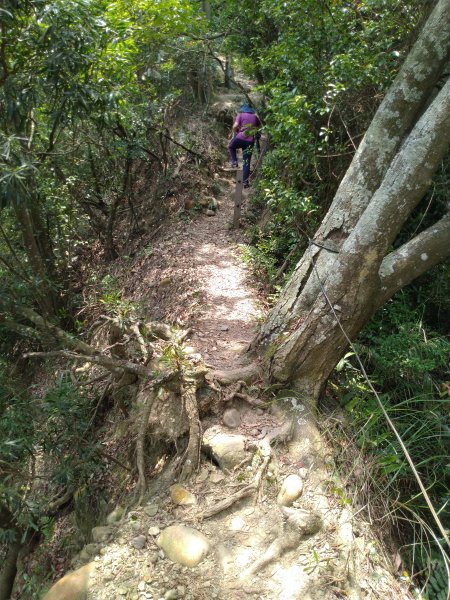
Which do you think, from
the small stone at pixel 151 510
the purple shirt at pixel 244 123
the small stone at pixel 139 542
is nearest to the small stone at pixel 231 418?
the small stone at pixel 151 510

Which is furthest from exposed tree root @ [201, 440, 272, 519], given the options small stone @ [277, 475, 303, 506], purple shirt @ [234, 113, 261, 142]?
purple shirt @ [234, 113, 261, 142]

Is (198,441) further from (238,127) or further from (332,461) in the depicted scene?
(238,127)

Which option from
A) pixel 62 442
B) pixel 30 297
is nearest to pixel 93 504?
pixel 62 442

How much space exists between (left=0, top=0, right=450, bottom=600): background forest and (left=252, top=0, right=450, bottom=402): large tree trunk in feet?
1.55

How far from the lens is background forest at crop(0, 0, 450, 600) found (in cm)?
362

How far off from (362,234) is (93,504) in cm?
362

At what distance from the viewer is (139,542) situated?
10.3ft

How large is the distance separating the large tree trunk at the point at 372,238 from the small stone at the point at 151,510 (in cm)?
148

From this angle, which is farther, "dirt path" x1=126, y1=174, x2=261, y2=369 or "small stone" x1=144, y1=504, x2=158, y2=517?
"dirt path" x1=126, y1=174, x2=261, y2=369

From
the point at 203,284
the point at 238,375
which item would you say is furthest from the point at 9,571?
the point at 203,284

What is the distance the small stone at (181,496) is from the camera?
3.37 metres

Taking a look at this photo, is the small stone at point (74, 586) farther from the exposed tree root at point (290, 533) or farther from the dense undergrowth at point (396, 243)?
the dense undergrowth at point (396, 243)

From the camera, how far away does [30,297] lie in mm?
6250

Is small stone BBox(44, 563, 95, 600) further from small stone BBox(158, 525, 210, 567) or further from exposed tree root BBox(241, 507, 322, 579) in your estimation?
exposed tree root BBox(241, 507, 322, 579)
